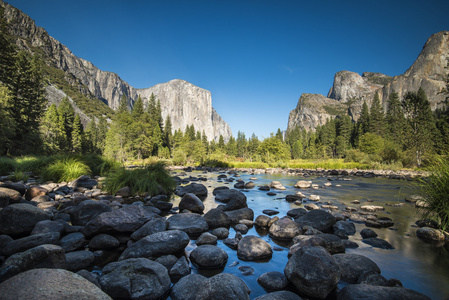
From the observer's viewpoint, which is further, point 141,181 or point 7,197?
point 141,181

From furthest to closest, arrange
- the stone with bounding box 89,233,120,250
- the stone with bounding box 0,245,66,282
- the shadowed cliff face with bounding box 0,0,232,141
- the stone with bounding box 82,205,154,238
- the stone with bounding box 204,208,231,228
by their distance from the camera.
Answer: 1. the shadowed cliff face with bounding box 0,0,232,141
2. the stone with bounding box 204,208,231,228
3. the stone with bounding box 82,205,154,238
4. the stone with bounding box 89,233,120,250
5. the stone with bounding box 0,245,66,282

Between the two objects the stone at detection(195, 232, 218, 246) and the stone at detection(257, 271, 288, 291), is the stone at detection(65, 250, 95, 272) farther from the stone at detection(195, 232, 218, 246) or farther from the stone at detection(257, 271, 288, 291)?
the stone at detection(257, 271, 288, 291)

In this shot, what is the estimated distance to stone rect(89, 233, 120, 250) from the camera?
387 centimetres

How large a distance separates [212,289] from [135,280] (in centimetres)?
102

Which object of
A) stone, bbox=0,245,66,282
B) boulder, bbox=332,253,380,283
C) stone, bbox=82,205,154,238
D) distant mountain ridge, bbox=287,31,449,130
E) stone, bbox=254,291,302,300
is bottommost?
boulder, bbox=332,253,380,283

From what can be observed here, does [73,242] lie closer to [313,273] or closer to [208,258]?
[208,258]

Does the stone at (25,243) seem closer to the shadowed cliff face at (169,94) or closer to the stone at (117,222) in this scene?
the stone at (117,222)

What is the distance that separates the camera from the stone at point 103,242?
3.87 meters

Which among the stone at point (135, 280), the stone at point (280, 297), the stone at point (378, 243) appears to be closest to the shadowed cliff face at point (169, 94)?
the stone at point (378, 243)

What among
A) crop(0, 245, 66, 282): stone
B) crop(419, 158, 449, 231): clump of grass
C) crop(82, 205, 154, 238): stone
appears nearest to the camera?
crop(0, 245, 66, 282): stone

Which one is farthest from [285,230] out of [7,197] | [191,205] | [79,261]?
[7,197]

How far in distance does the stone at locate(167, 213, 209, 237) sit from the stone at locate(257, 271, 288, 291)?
7.30 ft

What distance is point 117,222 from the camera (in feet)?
14.2

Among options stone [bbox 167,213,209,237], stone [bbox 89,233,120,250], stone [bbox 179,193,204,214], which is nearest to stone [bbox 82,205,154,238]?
stone [bbox 89,233,120,250]
